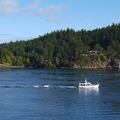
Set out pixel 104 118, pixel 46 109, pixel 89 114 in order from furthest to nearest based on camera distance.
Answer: pixel 46 109, pixel 89 114, pixel 104 118

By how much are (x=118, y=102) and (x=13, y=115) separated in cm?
3087

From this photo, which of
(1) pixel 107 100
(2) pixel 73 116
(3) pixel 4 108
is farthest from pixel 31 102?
(1) pixel 107 100

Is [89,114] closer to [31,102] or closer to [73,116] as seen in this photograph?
[73,116]

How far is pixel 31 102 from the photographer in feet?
204

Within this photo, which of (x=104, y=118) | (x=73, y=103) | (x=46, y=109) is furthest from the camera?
(x=73, y=103)

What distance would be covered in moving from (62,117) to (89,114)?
6.95m

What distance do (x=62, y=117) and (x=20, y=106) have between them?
1417 cm

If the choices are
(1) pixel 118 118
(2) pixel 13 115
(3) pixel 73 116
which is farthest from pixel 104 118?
(2) pixel 13 115

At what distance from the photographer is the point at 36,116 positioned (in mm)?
49281

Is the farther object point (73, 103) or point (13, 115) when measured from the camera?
point (73, 103)

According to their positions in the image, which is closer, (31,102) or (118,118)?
(118,118)

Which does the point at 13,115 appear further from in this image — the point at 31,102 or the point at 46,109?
the point at 31,102

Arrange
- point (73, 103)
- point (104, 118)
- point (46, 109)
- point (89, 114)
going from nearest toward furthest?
1. point (104, 118)
2. point (89, 114)
3. point (46, 109)
4. point (73, 103)

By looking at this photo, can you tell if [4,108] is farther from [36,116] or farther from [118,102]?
[118,102]
